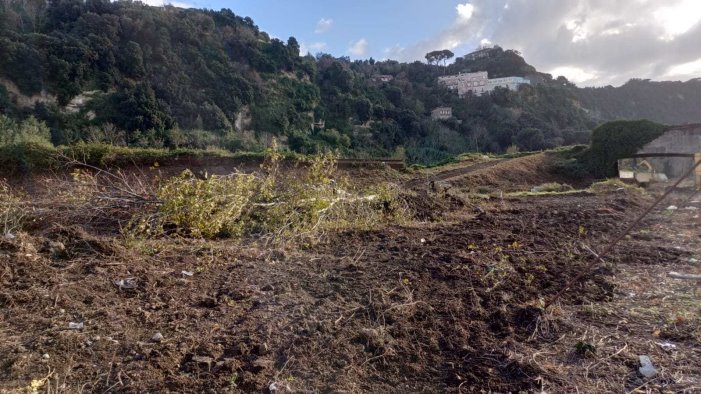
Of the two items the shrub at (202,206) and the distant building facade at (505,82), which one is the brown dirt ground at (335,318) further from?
the distant building facade at (505,82)

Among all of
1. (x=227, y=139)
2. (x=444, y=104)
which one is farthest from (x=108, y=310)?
(x=444, y=104)

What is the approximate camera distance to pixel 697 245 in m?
5.59

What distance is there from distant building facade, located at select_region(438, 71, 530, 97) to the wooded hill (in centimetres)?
503

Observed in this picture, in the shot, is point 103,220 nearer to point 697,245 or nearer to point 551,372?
point 551,372

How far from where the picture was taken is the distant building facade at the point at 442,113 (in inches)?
1660

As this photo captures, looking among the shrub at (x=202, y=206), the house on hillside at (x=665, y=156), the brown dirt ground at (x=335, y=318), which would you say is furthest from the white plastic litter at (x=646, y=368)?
the house on hillside at (x=665, y=156)

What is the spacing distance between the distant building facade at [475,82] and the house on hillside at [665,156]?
109 feet

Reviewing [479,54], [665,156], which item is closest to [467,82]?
[479,54]

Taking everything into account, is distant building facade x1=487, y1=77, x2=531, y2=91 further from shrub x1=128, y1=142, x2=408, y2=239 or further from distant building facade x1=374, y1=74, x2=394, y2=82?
shrub x1=128, y1=142, x2=408, y2=239

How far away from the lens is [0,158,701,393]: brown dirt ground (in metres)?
2.38

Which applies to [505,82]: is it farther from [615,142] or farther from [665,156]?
[665,156]

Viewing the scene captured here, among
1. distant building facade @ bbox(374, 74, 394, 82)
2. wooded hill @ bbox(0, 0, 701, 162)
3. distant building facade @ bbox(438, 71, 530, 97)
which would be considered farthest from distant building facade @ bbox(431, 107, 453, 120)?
distant building facade @ bbox(374, 74, 394, 82)

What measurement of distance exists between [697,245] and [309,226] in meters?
4.93

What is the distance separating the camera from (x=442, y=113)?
4284 centimetres
